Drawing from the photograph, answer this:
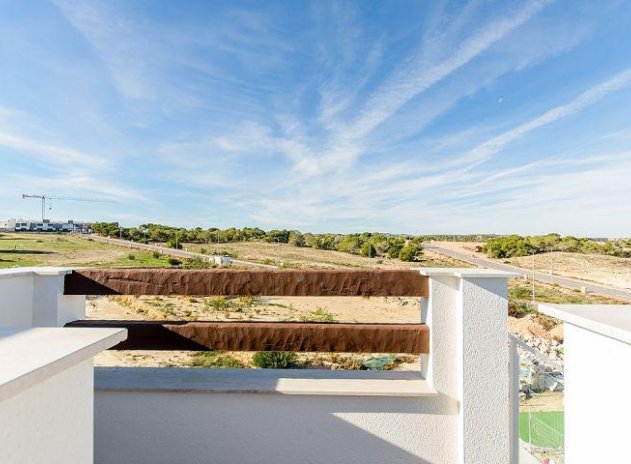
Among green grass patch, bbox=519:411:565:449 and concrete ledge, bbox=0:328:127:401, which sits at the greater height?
concrete ledge, bbox=0:328:127:401

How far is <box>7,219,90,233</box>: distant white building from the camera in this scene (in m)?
76.8

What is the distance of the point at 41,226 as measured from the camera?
A: 7931cm

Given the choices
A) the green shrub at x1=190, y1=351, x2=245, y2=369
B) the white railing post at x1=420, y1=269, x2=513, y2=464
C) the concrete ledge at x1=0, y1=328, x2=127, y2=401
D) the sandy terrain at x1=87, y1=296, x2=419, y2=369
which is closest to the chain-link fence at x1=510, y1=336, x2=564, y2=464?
the white railing post at x1=420, y1=269, x2=513, y2=464

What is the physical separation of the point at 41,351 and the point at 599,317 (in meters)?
1.76

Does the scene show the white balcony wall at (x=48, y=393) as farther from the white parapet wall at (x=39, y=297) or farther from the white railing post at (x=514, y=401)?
the white railing post at (x=514, y=401)

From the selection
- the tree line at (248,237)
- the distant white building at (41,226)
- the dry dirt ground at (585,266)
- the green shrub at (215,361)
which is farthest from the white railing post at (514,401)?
the distant white building at (41,226)

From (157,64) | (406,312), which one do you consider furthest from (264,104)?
(406,312)

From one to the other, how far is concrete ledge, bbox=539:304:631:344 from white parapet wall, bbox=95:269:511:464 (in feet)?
1.19

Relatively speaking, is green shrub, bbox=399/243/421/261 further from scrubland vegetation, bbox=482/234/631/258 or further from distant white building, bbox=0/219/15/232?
distant white building, bbox=0/219/15/232

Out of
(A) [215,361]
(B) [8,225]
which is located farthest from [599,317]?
(B) [8,225]

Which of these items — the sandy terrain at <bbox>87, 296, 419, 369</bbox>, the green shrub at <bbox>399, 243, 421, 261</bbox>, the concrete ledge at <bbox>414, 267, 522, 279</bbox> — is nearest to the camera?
the concrete ledge at <bbox>414, 267, 522, 279</bbox>

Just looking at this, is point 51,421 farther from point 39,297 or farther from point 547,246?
point 547,246

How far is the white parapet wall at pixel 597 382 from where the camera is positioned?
1013mm

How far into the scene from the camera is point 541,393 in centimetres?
799
